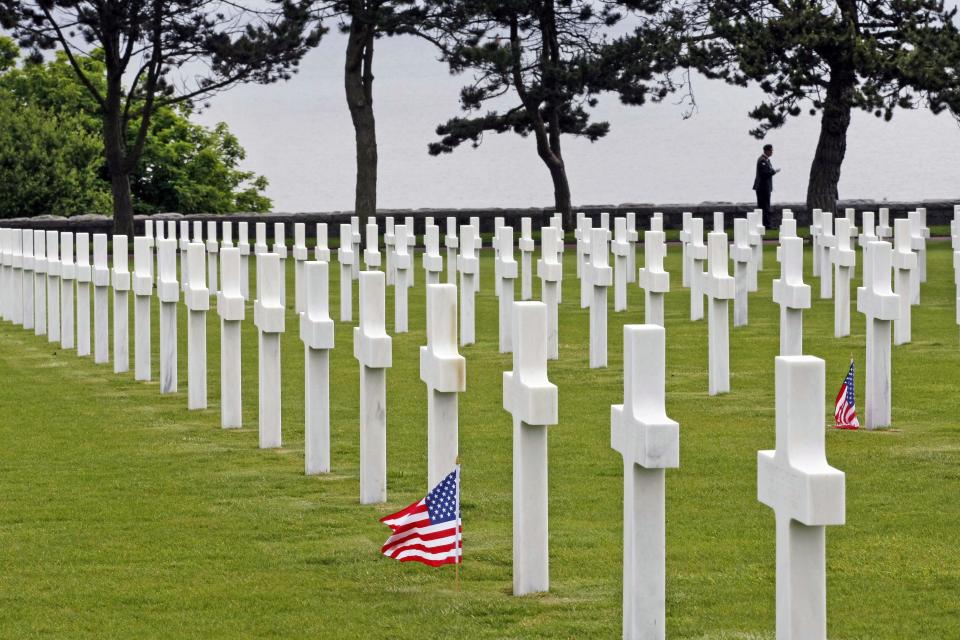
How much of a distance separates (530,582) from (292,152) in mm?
86681

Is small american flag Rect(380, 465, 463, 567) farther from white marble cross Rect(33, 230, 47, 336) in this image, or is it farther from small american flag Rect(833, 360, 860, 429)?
white marble cross Rect(33, 230, 47, 336)

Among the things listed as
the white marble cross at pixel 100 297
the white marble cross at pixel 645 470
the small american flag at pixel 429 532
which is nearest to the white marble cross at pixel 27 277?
the white marble cross at pixel 100 297

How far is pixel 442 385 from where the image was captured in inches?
284

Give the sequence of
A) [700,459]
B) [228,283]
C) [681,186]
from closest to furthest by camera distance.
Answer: [700,459]
[228,283]
[681,186]

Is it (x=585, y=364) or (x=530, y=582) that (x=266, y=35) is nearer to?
(x=585, y=364)

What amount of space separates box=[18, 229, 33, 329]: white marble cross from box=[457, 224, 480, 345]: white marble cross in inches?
168

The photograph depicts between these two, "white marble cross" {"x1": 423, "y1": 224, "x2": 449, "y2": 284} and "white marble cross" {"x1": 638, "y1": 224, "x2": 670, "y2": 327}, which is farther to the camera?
"white marble cross" {"x1": 423, "y1": 224, "x2": 449, "y2": 284}

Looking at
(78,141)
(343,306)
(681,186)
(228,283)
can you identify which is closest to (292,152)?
(681,186)

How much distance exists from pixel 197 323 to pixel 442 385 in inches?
183

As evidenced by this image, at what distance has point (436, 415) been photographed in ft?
23.9

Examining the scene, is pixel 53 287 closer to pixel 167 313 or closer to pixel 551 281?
pixel 167 313

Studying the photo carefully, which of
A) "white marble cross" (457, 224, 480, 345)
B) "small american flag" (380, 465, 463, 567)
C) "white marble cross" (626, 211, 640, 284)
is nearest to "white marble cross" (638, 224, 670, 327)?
"white marble cross" (457, 224, 480, 345)

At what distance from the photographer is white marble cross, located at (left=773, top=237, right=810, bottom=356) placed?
1168 centimetres

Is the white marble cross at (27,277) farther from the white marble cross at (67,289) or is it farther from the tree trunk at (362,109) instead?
the tree trunk at (362,109)
